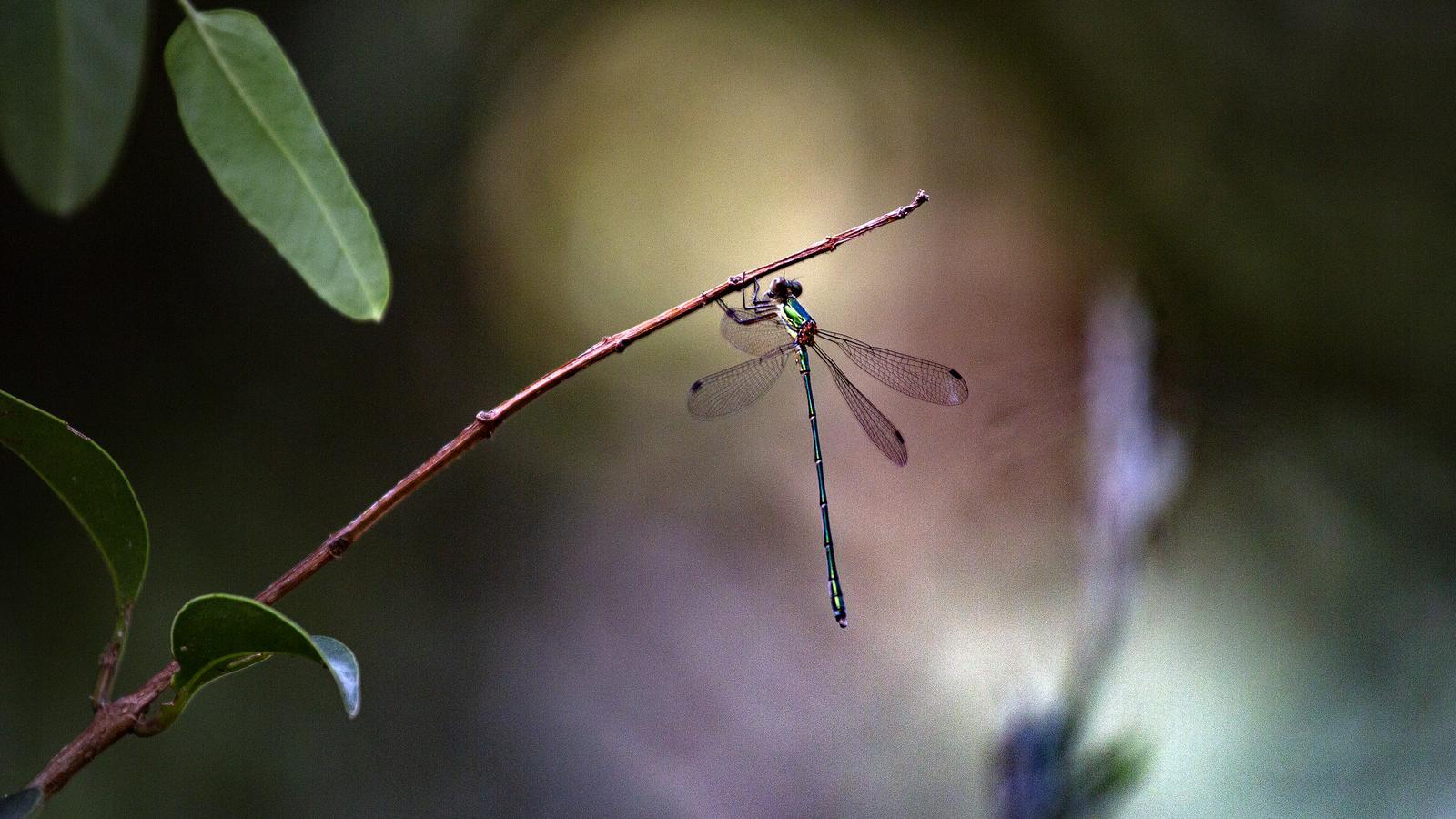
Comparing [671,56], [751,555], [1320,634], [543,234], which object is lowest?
[751,555]

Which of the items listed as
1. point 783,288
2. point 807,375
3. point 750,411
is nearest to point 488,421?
point 783,288

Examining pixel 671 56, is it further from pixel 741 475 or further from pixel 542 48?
pixel 741 475

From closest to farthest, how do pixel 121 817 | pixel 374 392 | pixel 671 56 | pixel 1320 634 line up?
pixel 121 817 < pixel 1320 634 < pixel 374 392 < pixel 671 56

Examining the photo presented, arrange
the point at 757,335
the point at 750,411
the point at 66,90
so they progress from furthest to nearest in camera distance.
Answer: the point at 750,411, the point at 757,335, the point at 66,90

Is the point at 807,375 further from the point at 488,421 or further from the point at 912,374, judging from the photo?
the point at 488,421

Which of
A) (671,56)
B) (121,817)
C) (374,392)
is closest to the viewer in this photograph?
(121,817)

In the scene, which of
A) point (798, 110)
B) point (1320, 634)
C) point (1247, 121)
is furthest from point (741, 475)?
point (1247, 121)
